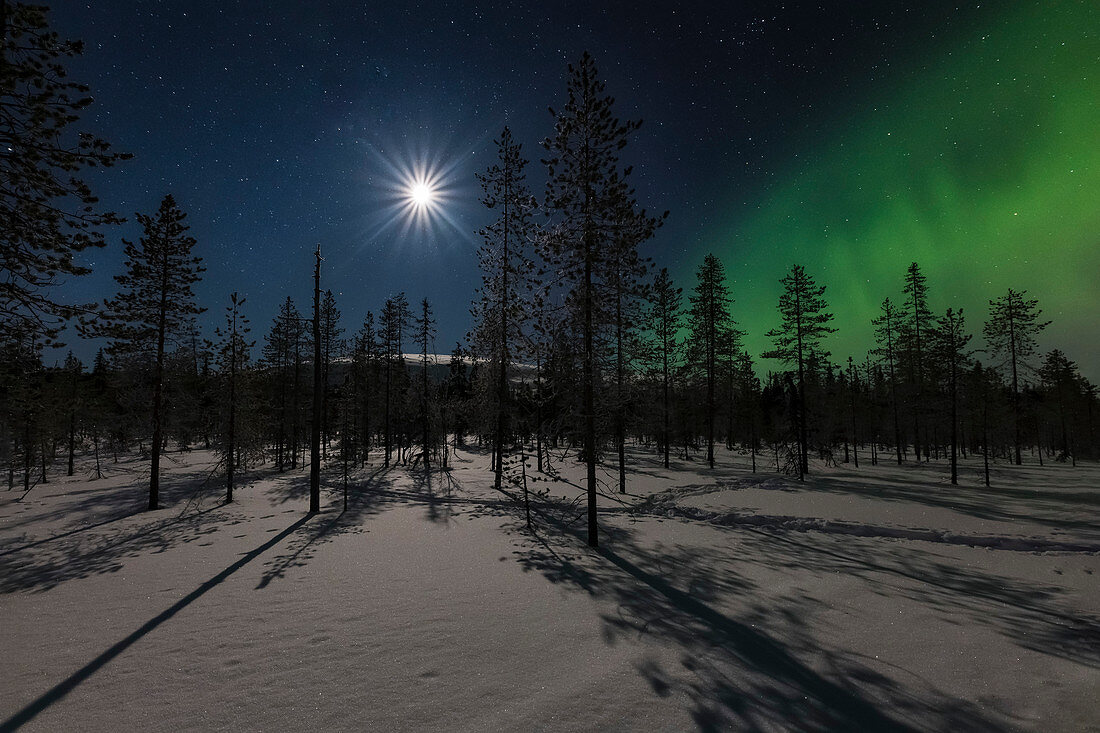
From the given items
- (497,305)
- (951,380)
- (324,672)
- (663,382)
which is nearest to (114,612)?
(324,672)

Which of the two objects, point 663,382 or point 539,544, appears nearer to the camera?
point 539,544

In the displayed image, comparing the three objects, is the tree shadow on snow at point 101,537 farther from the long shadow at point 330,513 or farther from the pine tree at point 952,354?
the pine tree at point 952,354

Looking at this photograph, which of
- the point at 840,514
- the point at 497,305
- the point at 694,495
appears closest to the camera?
the point at 840,514

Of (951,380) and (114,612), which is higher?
(951,380)

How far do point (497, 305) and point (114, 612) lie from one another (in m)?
19.0

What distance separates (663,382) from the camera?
3503cm

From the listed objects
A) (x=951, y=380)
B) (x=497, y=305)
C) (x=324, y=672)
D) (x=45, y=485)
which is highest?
(x=497, y=305)

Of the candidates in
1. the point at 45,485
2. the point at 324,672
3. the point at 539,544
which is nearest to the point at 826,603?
the point at 539,544

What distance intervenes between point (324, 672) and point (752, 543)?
10715 millimetres

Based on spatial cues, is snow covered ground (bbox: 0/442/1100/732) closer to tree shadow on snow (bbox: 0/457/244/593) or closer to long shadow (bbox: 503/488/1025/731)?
long shadow (bbox: 503/488/1025/731)

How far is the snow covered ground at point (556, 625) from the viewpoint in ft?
13.7

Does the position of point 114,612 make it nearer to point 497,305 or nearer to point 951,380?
point 497,305

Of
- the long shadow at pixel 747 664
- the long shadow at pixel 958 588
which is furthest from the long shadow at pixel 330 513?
→ the long shadow at pixel 958 588

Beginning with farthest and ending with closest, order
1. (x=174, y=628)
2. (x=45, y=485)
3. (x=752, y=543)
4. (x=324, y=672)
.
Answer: (x=45, y=485) < (x=752, y=543) < (x=174, y=628) < (x=324, y=672)
